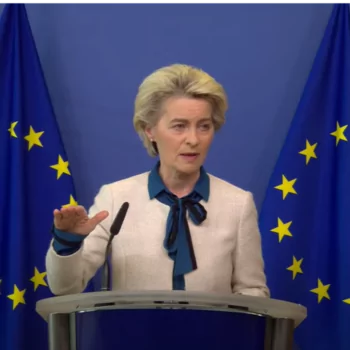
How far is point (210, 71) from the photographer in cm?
270

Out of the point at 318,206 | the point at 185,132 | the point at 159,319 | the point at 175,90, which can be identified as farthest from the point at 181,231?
the point at 318,206

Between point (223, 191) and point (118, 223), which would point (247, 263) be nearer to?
point (223, 191)

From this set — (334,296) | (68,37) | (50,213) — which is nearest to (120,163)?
(50,213)

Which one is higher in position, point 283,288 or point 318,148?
point 318,148

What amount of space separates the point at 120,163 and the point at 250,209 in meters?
0.81

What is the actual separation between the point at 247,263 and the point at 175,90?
47 centimetres

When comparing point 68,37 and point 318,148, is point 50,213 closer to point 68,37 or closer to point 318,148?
point 68,37

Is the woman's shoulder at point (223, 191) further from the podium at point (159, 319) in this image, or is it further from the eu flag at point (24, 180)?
the eu flag at point (24, 180)

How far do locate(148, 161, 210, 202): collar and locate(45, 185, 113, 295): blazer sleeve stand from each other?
107 mm

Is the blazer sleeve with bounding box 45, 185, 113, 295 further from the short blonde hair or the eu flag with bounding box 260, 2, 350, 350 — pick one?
the eu flag with bounding box 260, 2, 350, 350

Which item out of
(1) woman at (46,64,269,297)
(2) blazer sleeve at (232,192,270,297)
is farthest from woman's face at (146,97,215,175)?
(2) blazer sleeve at (232,192,270,297)

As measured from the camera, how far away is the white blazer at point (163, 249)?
1848 millimetres

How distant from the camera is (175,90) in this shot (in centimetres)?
193

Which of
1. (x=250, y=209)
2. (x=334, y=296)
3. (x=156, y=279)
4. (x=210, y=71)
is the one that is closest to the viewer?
(x=156, y=279)
